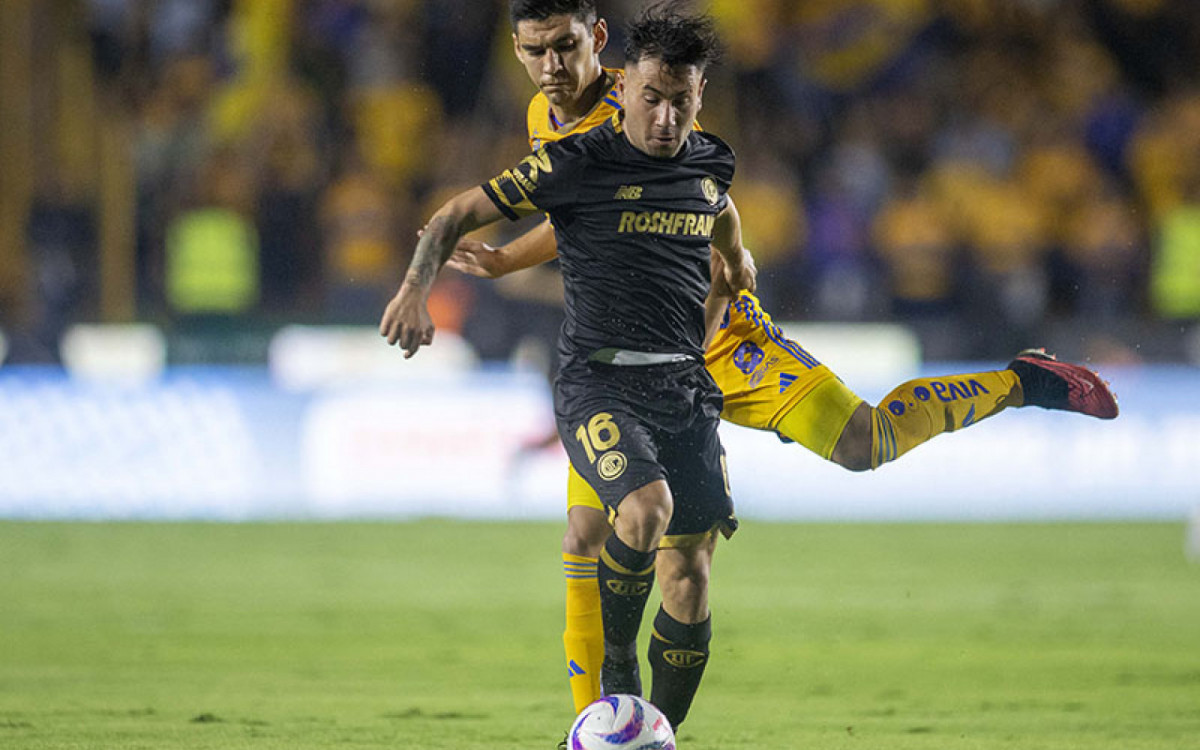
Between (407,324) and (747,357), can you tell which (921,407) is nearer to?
(747,357)

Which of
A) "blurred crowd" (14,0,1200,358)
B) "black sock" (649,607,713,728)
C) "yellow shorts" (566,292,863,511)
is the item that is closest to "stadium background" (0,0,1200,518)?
"blurred crowd" (14,0,1200,358)

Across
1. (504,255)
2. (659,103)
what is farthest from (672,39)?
(504,255)

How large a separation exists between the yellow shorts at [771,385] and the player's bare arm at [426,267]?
1.37 metres

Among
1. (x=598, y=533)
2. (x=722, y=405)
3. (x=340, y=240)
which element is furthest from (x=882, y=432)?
(x=340, y=240)

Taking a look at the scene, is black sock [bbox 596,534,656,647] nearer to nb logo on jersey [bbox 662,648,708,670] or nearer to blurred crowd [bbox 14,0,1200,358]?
nb logo on jersey [bbox 662,648,708,670]

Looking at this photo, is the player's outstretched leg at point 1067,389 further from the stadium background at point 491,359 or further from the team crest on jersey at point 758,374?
the stadium background at point 491,359

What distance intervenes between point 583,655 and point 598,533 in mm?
415

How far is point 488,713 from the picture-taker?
680 centimetres

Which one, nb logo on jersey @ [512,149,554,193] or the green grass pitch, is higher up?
nb logo on jersey @ [512,149,554,193]

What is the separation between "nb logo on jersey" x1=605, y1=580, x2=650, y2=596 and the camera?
5.54m

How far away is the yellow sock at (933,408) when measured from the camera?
655cm

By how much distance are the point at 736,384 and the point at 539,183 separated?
143 cm

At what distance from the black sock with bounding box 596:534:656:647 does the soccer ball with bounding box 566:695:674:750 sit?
1.09ft

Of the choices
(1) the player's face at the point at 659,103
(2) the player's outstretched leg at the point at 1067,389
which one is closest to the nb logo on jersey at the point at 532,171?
(1) the player's face at the point at 659,103
